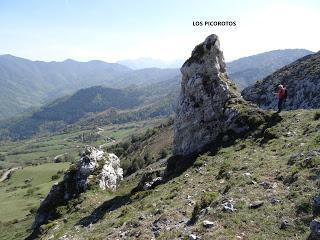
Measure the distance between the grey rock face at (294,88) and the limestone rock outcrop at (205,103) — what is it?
1970 cm

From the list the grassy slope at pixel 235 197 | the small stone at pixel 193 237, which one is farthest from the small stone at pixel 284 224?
the small stone at pixel 193 237

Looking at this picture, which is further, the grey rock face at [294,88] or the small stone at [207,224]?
the grey rock face at [294,88]

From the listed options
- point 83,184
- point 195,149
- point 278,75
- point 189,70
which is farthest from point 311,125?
point 278,75

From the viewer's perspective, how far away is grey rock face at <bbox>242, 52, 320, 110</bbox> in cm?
6129

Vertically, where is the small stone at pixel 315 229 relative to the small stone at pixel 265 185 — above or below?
above

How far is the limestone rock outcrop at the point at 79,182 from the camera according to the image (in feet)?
156

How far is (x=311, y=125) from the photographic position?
34781 mm

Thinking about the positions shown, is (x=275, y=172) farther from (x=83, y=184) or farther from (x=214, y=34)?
(x=83, y=184)

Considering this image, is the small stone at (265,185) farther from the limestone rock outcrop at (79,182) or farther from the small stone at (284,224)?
the limestone rock outcrop at (79,182)

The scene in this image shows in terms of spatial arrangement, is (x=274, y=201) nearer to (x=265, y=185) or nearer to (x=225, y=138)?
(x=265, y=185)

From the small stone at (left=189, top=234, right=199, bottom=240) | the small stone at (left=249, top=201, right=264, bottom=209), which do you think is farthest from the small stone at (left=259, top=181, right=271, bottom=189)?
the small stone at (left=189, top=234, right=199, bottom=240)

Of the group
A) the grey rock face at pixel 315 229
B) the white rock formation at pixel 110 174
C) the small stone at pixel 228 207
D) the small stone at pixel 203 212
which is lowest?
the white rock formation at pixel 110 174

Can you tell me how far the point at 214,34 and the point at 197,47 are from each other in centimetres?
228

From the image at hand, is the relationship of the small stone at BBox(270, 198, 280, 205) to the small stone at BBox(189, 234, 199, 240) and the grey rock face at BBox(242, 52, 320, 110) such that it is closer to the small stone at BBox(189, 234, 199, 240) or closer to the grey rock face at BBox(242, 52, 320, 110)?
the small stone at BBox(189, 234, 199, 240)
